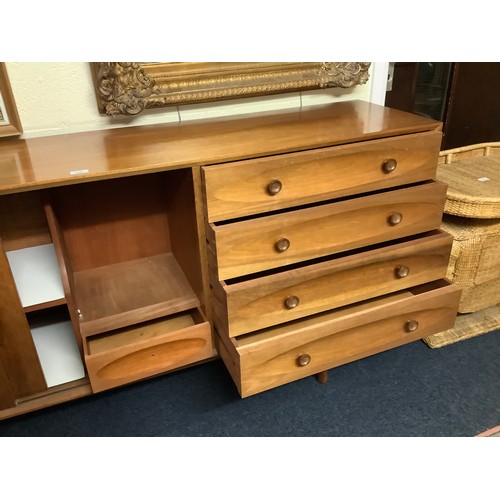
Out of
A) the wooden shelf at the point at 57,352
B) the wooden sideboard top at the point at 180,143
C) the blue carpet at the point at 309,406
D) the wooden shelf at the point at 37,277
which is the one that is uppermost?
the wooden sideboard top at the point at 180,143

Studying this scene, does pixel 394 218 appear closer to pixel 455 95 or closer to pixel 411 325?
pixel 411 325

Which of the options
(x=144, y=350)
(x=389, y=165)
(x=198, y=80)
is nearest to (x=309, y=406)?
(x=144, y=350)

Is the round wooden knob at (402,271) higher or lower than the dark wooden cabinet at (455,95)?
lower

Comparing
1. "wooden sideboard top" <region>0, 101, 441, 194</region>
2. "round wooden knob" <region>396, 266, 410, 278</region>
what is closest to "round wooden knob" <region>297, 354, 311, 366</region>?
"round wooden knob" <region>396, 266, 410, 278</region>

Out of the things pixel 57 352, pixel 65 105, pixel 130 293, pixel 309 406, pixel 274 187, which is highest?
pixel 65 105

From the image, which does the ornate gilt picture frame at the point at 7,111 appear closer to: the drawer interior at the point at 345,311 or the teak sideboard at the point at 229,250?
the teak sideboard at the point at 229,250

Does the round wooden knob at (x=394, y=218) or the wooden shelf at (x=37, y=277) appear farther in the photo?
the round wooden knob at (x=394, y=218)

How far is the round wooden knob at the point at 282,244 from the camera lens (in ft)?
3.87

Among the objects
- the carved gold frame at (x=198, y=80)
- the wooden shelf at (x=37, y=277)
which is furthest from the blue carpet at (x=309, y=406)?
the carved gold frame at (x=198, y=80)

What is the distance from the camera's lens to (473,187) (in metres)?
1.60

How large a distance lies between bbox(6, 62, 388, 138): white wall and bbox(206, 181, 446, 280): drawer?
0.47 meters

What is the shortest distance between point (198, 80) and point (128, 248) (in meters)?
0.56

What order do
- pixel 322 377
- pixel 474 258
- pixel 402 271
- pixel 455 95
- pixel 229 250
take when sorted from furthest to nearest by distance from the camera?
pixel 455 95
pixel 474 258
pixel 322 377
pixel 402 271
pixel 229 250

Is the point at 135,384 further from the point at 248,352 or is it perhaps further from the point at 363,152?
the point at 363,152
